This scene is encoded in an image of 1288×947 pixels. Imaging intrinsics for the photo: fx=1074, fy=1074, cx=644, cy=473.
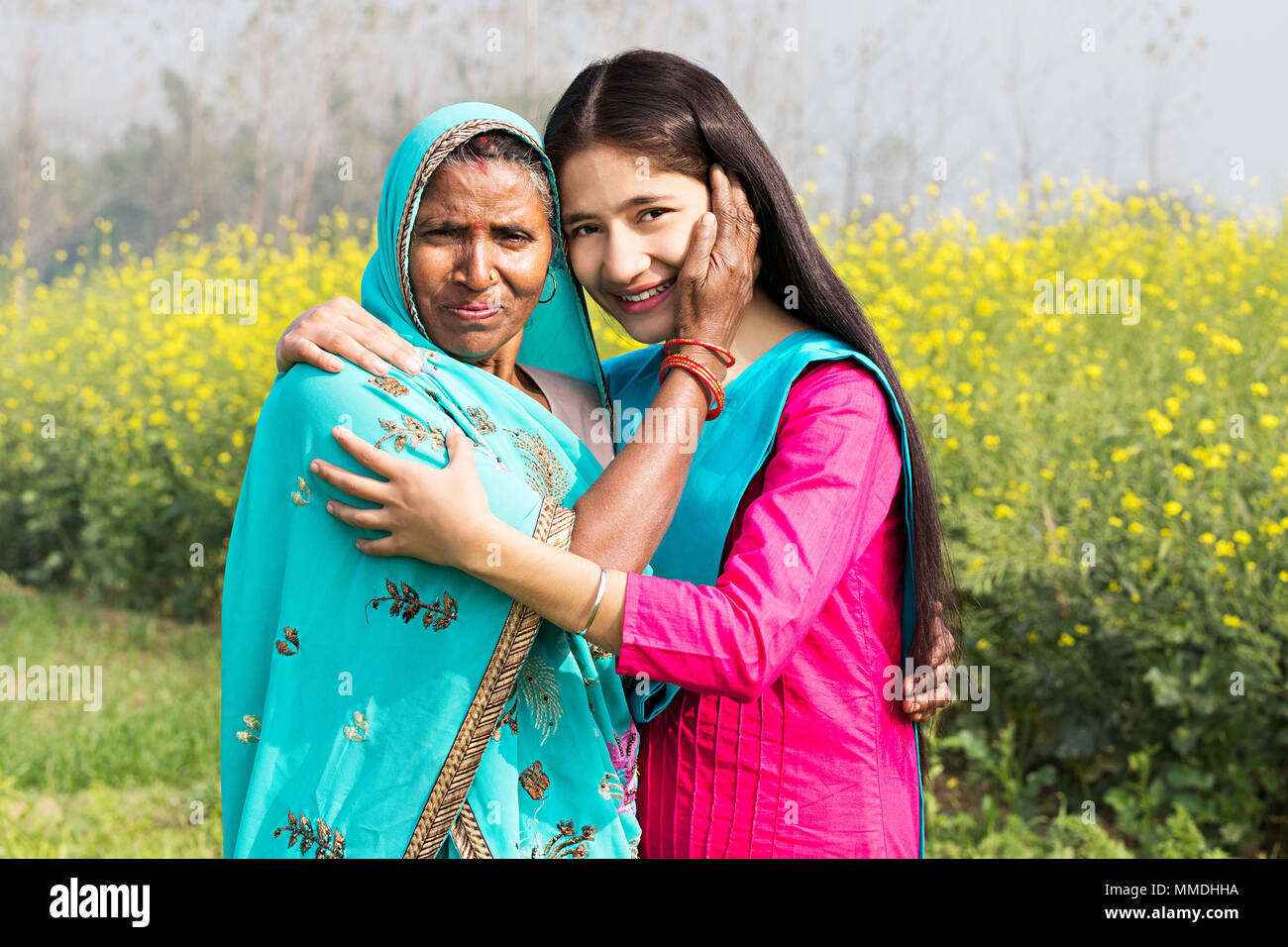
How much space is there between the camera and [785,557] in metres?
1.35

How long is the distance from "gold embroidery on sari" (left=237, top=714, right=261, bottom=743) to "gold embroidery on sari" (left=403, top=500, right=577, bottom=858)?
0.29 meters

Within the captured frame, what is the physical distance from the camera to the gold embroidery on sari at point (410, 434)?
4.37ft

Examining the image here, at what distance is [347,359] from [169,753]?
3.32 metres

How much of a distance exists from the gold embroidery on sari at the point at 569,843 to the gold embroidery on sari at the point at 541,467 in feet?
1.45

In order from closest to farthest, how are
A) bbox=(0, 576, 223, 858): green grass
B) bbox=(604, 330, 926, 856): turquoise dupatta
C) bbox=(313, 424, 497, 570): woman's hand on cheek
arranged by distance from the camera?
1. bbox=(313, 424, 497, 570): woman's hand on cheek
2. bbox=(604, 330, 926, 856): turquoise dupatta
3. bbox=(0, 576, 223, 858): green grass

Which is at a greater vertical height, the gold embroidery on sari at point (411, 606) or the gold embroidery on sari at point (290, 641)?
the gold embroidery on sari at point (411, 606)

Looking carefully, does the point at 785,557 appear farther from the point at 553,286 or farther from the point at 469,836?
the point at 553,286

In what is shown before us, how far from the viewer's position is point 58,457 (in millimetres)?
6211

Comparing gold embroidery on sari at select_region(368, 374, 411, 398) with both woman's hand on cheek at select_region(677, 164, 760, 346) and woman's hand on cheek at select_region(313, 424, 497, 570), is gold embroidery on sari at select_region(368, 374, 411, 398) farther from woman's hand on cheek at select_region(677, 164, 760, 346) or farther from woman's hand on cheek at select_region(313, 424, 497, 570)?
woman's hand on cheek at select_region(677, 164, 760, 346)

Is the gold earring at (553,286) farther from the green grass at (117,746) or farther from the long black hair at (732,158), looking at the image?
the green grass at (117,746)

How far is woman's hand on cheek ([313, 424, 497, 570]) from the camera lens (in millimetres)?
1273

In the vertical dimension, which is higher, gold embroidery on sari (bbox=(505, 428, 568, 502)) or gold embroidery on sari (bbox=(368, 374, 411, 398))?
gold embroidery on sari (bbox=(368, 374, 411, 398))

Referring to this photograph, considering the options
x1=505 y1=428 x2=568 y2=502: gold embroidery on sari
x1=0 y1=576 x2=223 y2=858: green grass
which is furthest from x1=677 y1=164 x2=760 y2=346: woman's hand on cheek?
x1=0 y1=576 x2=223 y2=858: green grass

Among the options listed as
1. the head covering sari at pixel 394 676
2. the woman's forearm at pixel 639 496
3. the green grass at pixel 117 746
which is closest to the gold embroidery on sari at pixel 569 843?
the head covering sari at pixel 394 676
